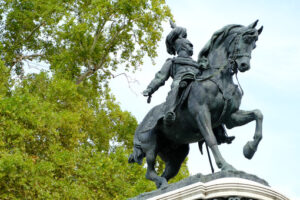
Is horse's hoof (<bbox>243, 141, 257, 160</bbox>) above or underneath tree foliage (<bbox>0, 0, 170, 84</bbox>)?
underneath

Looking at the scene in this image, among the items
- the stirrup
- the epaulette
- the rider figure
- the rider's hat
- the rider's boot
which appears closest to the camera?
the stirrup

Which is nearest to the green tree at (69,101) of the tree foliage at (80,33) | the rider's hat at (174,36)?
the tree foliage at (80,33)

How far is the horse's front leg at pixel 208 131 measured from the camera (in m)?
7.70

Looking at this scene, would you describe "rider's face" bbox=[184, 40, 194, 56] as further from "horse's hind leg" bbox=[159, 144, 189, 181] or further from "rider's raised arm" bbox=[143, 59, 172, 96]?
"horse's hind leg" bbox=[159, 144, 189, 181]

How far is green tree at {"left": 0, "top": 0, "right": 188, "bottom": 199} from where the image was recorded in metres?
15.8

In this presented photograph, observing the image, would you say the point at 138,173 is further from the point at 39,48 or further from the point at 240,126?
the point at 240,126

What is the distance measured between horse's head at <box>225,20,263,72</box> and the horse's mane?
0.67 feet

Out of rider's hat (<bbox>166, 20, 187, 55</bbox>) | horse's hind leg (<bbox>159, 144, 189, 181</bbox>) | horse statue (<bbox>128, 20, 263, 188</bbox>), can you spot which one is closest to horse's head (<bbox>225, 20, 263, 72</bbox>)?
horse statue (<bbox>128, 20, 263, 188</bbox>)

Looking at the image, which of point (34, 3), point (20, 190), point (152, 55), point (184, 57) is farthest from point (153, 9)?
point (184, 57)

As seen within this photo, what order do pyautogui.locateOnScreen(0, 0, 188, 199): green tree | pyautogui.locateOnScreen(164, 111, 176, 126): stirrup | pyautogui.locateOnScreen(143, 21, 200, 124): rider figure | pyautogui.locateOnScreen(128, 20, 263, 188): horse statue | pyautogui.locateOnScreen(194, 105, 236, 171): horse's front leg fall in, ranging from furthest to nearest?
pyautogui.locateOnScreen(0, 0, 188, 199): green tree
pyautogui.locateOnScreen(143, 21, 200, 124): rider figure
pyautogui.locateOnScreen(164, 111, 176, 126): stirrup
pyautogui.locateOnScreen(128, 20, 263, 188): horse statue
pyautogui.locateOnScreen(194, 105, 236, 171): horse's front leg

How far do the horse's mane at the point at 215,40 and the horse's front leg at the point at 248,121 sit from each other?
3.20ft

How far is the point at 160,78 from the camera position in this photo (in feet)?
29.7

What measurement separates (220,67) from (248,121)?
2.87 ft

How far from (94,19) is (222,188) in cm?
1588
